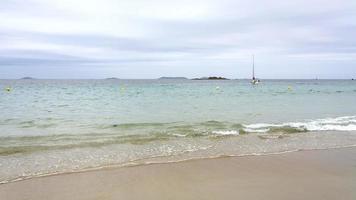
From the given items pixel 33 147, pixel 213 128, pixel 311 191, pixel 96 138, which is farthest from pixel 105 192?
pixel 213 128

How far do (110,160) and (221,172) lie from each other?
2852mm

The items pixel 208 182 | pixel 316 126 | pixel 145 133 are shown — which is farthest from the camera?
→ pixel 316 126

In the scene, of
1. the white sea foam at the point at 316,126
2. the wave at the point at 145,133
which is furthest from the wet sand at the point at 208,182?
the white sea foam at the point at 316,126

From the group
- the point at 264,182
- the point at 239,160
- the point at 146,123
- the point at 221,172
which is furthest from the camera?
the point at 146,123

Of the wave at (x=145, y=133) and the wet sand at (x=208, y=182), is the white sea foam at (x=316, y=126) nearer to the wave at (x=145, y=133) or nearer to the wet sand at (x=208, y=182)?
the wave at (x=145, y=133)

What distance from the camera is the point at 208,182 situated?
6.68 metres

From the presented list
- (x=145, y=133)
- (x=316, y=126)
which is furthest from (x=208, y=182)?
(x=316, y=126)

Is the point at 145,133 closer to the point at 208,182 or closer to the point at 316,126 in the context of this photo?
the point at 208,182

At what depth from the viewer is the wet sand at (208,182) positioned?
599cm

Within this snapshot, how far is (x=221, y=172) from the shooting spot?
7.45 metres

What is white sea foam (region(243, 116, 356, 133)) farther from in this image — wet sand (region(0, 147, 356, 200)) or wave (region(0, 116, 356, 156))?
wet sand (region(0, 147, 356, 200))

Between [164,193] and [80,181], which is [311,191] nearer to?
[164,193]

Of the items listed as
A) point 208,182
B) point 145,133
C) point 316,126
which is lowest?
point 316,126

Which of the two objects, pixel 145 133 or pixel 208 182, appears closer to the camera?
pixel 208 182
